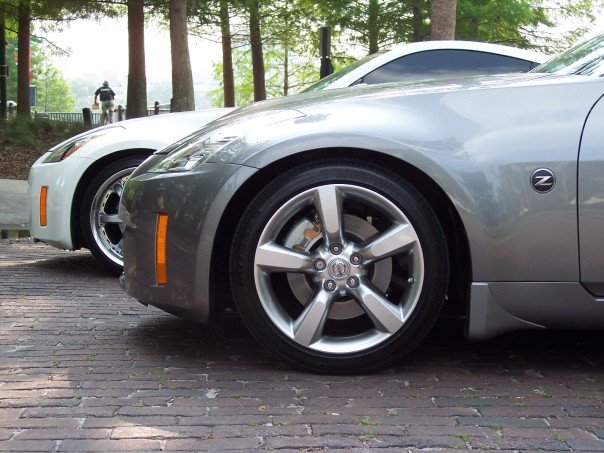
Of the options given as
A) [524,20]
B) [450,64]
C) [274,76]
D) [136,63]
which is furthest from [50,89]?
[450,64]

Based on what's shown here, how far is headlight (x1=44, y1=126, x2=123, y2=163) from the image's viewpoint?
6707 millimetres

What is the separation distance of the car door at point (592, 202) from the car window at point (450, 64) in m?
3.15

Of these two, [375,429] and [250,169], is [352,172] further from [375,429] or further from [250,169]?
[375,429]

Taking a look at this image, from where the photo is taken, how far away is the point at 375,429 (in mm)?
3180

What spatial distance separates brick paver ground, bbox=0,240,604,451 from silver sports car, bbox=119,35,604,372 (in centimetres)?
23

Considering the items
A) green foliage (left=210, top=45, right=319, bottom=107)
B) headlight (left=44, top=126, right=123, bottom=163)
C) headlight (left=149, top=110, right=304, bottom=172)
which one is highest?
green foliage (left=210, top=45, right=319, bottom=107)

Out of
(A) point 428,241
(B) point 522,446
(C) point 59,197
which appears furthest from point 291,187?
(C) point 59,197

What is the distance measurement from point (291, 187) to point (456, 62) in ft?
11.2

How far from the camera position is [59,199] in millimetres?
6582

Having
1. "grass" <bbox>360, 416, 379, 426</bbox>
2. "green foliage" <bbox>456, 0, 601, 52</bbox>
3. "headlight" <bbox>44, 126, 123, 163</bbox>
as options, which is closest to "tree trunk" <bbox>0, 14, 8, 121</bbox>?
"green foliage" <bbox>456, 0, 601, 52</bbox>

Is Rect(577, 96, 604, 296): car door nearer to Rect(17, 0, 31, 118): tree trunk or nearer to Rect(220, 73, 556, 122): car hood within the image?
Rect(220, 73, 556, 122): car hood

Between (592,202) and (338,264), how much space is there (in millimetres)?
991

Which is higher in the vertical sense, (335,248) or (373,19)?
(373,19)

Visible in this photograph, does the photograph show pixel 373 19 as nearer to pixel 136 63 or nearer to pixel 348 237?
pixel 136 63
